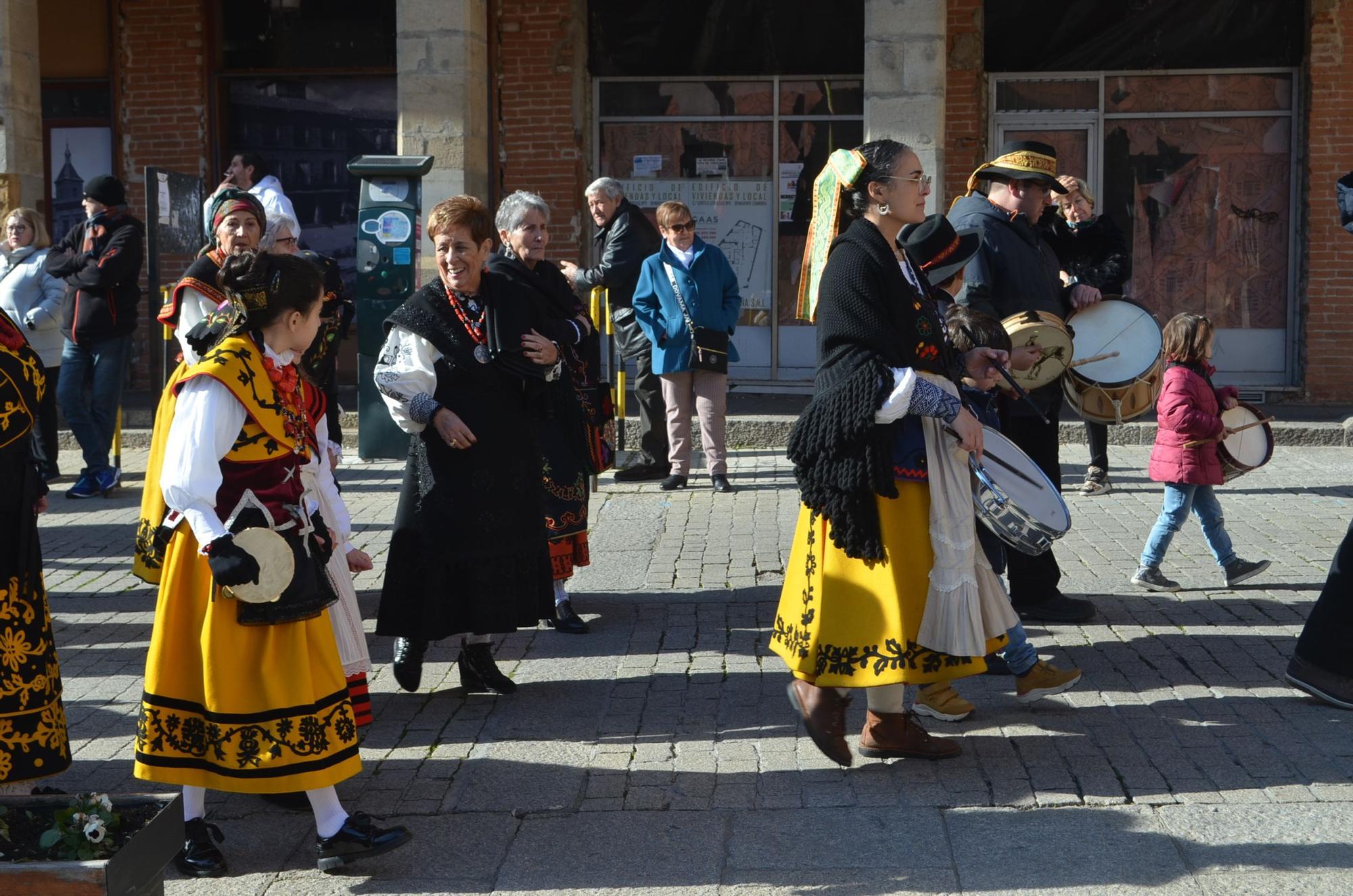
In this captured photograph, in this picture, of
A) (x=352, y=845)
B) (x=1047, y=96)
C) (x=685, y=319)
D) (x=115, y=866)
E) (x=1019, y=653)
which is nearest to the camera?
(x=115, y=866)

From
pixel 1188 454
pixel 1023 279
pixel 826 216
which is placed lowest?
pixel 1188 454

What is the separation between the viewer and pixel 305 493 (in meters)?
4.27

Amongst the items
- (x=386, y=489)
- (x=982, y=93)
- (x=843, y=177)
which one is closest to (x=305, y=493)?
(x=843, y=177)

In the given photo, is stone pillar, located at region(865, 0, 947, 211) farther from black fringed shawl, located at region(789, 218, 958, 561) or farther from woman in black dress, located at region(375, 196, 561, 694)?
black fringed shawl, located at region(789, 218, 958, 561)

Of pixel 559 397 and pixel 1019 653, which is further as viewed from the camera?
pixel 559 397

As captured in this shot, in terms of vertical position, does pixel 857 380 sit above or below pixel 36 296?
below

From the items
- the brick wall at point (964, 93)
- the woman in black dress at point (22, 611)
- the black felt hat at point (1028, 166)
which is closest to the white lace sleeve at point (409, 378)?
the woman in black dress at point (22, 611)

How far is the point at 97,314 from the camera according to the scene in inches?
418

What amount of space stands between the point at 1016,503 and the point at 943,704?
0.90m

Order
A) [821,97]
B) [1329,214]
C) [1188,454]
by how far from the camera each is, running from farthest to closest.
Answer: [821,97], [1329,214], [1188,454]

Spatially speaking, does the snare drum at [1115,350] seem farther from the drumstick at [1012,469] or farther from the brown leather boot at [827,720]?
the brown leather boot at [827,720]

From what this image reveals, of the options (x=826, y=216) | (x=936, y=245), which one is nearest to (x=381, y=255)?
(x=936, y=245)

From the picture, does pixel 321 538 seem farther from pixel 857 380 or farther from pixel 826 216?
pixel 826 216

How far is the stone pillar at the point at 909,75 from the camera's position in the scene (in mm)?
11789
